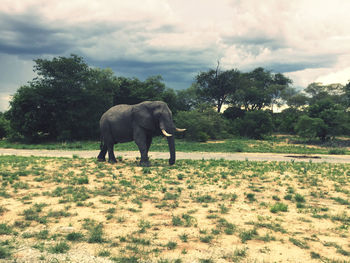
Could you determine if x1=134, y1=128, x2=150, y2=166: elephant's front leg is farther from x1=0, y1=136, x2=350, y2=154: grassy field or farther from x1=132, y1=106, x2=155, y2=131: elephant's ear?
x1=0, y1=136, x2=350, y2=154: grassy field

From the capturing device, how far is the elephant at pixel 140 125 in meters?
15.6

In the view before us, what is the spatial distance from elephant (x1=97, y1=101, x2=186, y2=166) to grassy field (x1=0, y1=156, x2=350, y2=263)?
260 centimetres

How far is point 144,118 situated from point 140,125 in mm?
447

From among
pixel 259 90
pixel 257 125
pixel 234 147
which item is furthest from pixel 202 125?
pixel 259 90

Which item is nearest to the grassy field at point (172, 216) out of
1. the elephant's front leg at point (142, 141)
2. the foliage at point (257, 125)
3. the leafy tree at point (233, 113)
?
the elephant's front leg at point (142, 141)

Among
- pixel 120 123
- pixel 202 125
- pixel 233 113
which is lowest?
pixel 120 123

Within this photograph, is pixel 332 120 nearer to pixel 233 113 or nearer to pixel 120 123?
pixel 233 113

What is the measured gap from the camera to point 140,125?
16016 mm

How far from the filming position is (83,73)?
38.8 m

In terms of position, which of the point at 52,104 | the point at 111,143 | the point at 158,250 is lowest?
the point at 158,250

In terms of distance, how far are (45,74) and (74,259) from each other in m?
37.1

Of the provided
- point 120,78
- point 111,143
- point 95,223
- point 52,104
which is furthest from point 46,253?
point 120,78

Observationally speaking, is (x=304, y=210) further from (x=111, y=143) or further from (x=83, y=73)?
(x=83, y=73)

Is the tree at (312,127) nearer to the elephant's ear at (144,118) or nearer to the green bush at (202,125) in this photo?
the green bush at (202,125)
